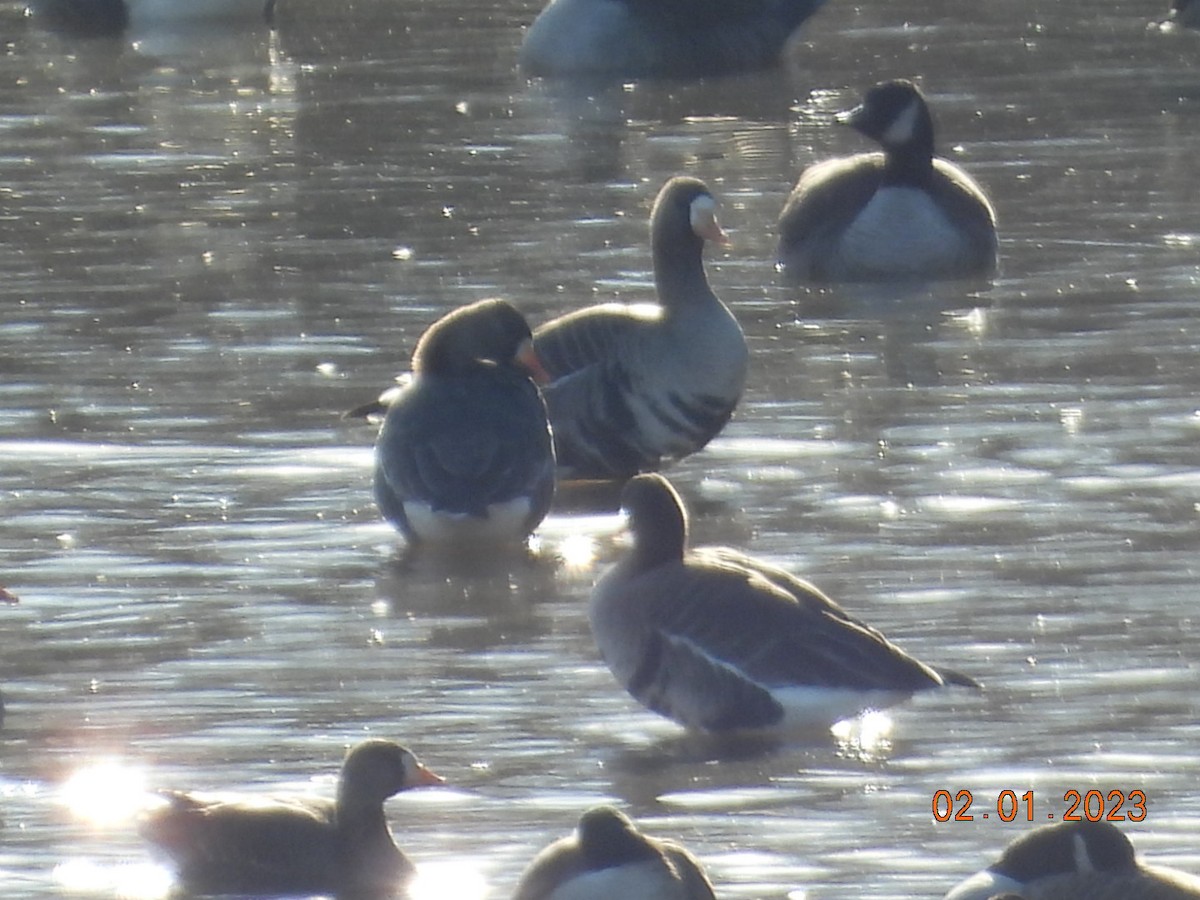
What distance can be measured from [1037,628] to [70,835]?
10.1 feet

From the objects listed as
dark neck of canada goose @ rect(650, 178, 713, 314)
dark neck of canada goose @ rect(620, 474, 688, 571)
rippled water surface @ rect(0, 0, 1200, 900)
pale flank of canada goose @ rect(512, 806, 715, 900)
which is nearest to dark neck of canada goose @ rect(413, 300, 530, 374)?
rippled water surface @ rect(0, 0, 1200, 900)

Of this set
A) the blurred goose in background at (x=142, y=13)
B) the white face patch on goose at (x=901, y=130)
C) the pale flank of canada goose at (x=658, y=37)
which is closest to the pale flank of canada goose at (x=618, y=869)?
the white face patch on goose at (x=901, y=130)

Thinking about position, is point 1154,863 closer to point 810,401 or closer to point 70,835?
point 70,835

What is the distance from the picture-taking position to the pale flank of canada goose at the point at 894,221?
14672 millimetres

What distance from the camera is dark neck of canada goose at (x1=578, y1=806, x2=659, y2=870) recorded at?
6258 mm

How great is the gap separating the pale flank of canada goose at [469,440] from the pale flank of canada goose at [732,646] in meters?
1.79

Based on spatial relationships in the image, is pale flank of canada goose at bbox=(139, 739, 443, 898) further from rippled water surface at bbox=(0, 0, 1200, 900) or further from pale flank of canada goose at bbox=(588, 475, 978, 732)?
pale flank of canada goose at bbox=(588, 475, 978, 732)

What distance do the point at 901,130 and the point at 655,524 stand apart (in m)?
7.14

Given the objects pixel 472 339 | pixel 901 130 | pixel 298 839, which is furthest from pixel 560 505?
pixel 901 130

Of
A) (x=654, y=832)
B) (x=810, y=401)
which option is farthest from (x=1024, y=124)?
(x=654, y=832)

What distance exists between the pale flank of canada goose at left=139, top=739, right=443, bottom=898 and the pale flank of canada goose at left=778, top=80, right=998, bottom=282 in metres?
7.87

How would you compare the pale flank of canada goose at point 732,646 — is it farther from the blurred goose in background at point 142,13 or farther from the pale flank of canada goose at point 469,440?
the blurred goose in background at point 142,13

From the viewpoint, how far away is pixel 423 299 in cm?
1405

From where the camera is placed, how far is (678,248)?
11219 millimetres
